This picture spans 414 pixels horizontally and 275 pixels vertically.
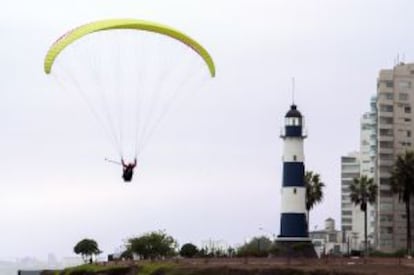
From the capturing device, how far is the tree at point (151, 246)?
132625 millimetres

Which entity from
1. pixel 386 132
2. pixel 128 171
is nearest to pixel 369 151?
pixel 386 132

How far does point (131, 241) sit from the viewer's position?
135m

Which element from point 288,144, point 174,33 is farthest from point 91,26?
point 288,144

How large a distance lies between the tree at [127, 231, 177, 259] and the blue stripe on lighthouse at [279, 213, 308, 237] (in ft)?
139

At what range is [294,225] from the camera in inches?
3634

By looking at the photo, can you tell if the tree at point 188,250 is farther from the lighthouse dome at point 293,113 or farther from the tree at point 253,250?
the lighthouse dome at point 293,113

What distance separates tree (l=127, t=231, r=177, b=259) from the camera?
435 feet

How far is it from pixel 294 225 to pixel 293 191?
318 centimetres

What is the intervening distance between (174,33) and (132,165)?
9.35 metres

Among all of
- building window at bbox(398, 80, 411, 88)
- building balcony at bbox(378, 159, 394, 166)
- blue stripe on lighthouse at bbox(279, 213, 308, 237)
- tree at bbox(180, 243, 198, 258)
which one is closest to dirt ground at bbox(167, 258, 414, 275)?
blue stripe on lighthouse at bbox(279, 213, 308, 237)

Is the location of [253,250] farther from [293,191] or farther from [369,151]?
[369,151]

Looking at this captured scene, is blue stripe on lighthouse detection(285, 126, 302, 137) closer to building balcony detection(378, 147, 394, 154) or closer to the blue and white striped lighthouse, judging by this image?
the blue and white striped lighthouse

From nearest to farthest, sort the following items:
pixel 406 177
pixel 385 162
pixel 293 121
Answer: pixel 293 121
pixel 406 177
pixel 385 162

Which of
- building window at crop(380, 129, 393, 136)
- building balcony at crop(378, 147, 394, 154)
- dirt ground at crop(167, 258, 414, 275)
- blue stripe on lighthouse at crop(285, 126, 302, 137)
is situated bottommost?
dirt ground at crop(167, 258, 414, 275)
